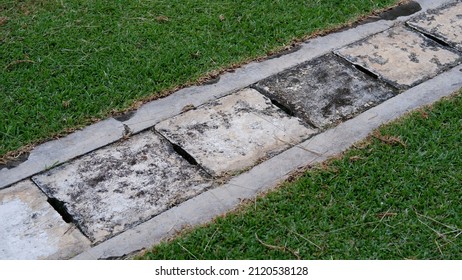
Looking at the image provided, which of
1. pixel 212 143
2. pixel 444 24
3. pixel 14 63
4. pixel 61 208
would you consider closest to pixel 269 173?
pixel 212 143

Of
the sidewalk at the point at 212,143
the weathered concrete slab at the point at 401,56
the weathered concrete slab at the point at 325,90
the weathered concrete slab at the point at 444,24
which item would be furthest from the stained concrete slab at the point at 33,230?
the weathered concrete slab at the point at 444,24

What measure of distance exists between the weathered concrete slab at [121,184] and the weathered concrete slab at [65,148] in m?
0.05

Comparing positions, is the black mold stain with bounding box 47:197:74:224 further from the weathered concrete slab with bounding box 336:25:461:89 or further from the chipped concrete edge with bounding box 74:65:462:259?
the weathered concrete slab with bounding box 336:25:461:89

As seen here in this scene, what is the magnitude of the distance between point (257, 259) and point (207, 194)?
1.46 feet

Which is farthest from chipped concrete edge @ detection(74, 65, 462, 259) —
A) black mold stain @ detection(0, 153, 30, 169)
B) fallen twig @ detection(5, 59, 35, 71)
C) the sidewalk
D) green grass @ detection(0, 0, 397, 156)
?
fallen twig @ detection(5, 59, 35, 71)

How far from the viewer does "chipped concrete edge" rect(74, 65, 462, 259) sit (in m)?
2.86

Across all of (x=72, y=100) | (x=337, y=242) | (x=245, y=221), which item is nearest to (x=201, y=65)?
(x=72, y=100)

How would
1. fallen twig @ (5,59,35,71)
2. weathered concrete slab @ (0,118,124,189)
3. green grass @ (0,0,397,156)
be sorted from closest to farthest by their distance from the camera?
weathered concrete slab @ (0,118,124,189)
green grass @ (0,0,397,156)
fallen twig @ (5,59,35,71)

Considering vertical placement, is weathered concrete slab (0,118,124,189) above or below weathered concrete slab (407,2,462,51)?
below

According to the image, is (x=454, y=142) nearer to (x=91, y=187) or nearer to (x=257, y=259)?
(x=257, y=259)

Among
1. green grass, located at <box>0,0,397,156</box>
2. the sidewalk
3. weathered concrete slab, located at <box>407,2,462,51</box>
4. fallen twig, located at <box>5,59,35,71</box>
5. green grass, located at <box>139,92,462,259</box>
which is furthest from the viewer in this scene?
weathered concrete slab, located at <box>407,2,462,51</box>

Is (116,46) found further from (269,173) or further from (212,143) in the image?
(269,173)

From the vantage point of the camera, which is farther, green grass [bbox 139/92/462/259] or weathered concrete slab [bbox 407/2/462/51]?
weathered concrete slab [bbox 407/2/462/51]

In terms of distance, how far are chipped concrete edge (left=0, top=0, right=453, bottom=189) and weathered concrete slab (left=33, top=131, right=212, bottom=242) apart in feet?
0.23
